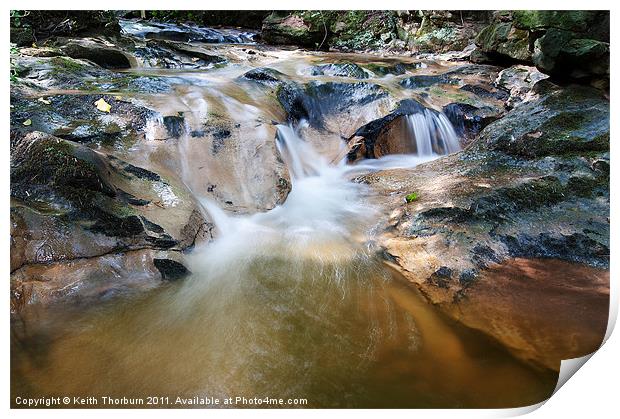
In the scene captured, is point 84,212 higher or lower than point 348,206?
higher

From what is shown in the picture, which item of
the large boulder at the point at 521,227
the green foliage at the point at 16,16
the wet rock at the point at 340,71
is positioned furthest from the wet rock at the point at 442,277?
the wet rock at the point at 340,71

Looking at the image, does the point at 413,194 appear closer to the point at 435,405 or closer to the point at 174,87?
the point at 435,405

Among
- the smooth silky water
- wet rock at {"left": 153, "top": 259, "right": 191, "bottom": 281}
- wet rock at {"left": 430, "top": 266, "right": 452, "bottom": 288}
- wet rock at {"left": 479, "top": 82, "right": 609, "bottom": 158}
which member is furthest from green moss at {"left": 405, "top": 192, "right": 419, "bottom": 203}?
wet rock at {"left": 153, "top": 259, "right": 191, "bottom": 281}

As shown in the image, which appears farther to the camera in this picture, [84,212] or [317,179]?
[317,179]

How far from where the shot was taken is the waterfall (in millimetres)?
5598

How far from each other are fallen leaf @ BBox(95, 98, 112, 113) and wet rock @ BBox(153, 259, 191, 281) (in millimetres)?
1918

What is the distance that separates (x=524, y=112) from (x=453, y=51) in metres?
6.80

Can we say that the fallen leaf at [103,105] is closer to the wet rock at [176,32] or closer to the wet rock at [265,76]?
the wet rock at [265,76]

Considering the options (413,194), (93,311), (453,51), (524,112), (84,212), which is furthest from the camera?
(453,51)

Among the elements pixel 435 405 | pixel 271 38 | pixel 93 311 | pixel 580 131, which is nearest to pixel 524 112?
pixel 580 131

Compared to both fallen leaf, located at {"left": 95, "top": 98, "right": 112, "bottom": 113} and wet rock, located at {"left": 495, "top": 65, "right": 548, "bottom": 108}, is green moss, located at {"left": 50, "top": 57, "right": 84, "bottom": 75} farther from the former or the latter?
wet rock, located at {"left": 495, "top": 65, "right": 548, "bottom": 108}

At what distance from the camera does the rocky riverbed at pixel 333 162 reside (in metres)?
2.40

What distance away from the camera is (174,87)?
4.75 meters

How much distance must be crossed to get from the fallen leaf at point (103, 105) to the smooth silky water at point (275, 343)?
1.80 metres
